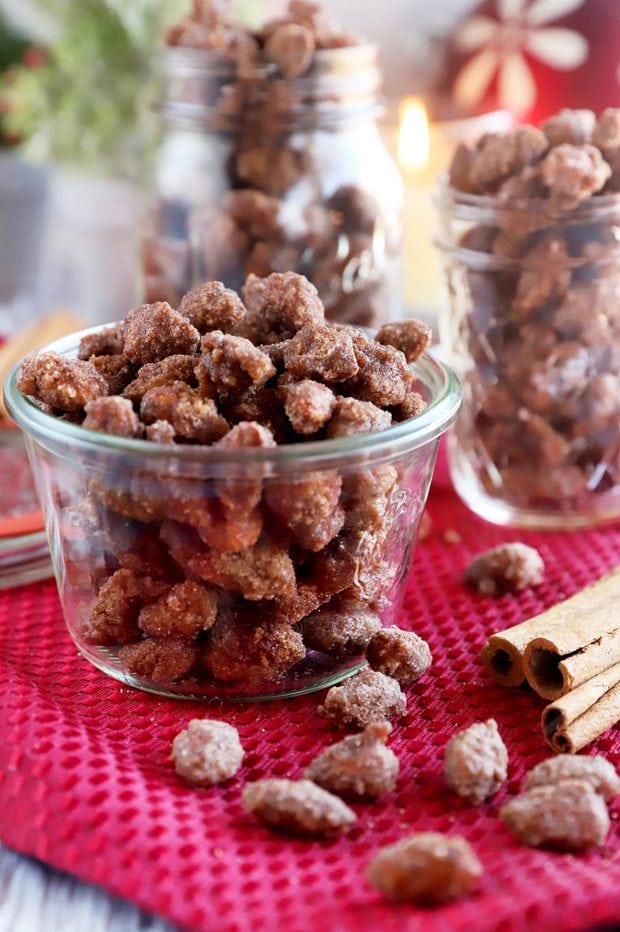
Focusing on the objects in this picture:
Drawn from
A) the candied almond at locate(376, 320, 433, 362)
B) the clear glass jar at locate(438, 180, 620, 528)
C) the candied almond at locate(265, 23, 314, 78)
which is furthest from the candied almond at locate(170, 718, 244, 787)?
the candied almond at locate(265, 23, 314, 78)

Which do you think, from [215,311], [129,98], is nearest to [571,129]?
[215,311]

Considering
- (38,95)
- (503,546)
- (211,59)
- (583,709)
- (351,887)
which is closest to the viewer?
(351,887)

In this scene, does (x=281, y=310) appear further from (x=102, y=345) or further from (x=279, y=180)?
(x=279, y=180)

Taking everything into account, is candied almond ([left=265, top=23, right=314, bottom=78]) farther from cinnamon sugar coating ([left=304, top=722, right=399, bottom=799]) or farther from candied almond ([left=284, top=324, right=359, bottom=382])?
cinnamon sugar coating ([left=304, top=722, right=399, bottom=799])

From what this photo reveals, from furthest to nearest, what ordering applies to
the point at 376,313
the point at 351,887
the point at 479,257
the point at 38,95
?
1. the point at 38,95
2. the point at 376,313
3. the point at 479,257
4. the point at 351,887

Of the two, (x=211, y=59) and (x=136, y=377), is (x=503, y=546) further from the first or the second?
(x=211, y=59)

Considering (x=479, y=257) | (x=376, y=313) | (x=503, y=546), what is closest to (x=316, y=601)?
(x=503, y=546)

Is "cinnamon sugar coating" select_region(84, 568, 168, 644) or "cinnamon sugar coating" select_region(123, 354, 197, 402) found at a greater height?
"cinnamon sugar coating" select_region(123, 354, 197, 402)
